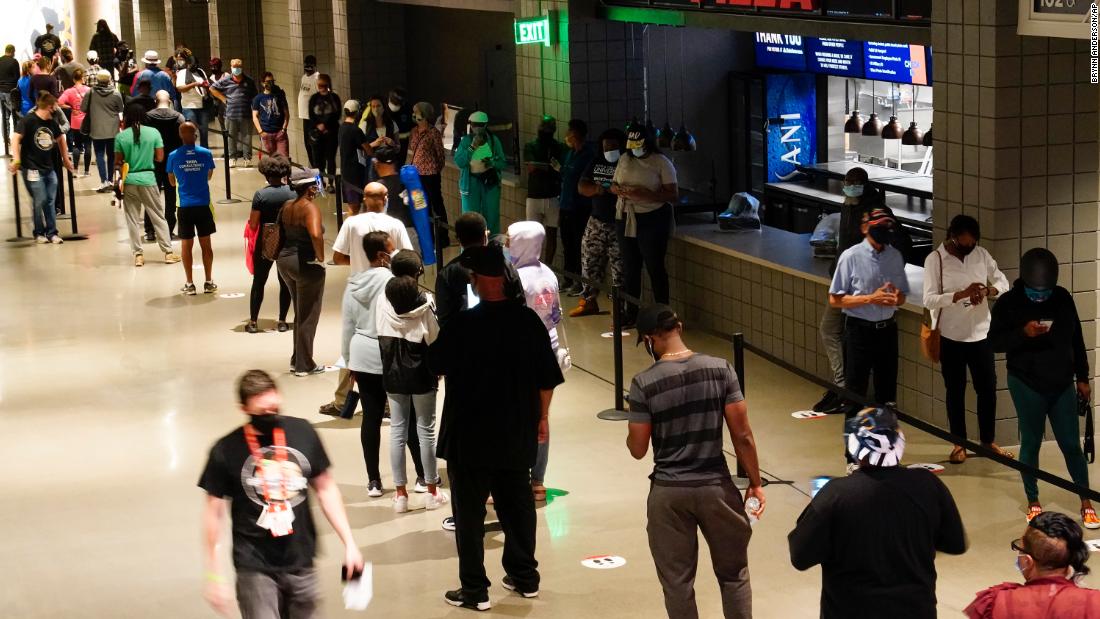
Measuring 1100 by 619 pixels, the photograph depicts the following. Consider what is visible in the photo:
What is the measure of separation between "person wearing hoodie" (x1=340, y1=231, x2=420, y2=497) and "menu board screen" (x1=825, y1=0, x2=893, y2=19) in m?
3.96

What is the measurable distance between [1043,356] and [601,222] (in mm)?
6103

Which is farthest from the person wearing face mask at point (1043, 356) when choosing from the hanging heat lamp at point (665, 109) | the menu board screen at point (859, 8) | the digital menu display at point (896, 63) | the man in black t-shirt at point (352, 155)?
the man in black t-shirt at point (352, 155)

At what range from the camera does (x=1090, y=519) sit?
830 cm

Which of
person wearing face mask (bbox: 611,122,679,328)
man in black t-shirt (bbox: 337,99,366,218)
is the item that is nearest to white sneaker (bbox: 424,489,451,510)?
person wearing face mask (bbox: 611,122,679,328)

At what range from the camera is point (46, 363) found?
1298 centimetres

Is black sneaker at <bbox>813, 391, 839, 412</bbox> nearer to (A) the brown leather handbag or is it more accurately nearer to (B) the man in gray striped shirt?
(A) the brown leather handbag

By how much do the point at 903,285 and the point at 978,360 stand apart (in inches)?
27.5

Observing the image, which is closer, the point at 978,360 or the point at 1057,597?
the point at 1057,597

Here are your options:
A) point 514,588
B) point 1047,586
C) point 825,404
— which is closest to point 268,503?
point 514,588

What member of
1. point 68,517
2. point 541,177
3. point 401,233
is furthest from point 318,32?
point 68,517

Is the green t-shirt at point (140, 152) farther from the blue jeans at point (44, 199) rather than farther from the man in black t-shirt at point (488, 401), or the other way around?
the man in black t-shirt at point (488, 401)

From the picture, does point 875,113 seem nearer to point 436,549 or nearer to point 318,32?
point 436,549

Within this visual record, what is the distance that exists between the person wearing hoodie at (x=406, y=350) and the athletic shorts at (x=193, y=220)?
6.75 m

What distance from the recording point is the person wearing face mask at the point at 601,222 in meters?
Result: 13.4
